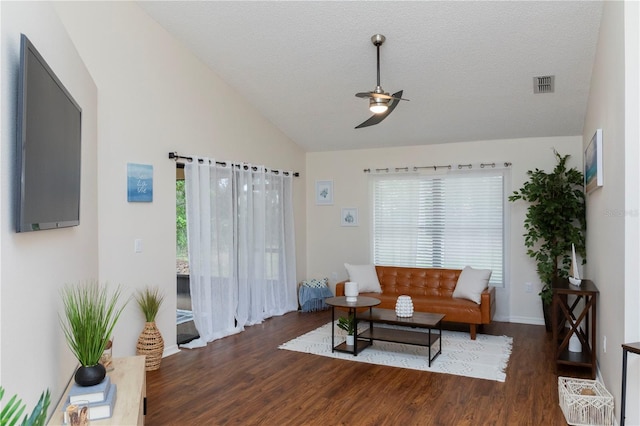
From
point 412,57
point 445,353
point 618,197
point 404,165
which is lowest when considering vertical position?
point 445,353

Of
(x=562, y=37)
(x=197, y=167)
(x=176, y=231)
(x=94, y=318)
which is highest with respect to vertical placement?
(x=562, y=37)

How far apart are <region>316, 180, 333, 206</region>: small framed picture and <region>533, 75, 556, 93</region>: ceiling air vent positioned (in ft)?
11.3

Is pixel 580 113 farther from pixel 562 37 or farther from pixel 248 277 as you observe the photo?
pixel 248 277

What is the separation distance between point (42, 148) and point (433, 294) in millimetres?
5102

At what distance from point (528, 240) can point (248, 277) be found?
3.72m

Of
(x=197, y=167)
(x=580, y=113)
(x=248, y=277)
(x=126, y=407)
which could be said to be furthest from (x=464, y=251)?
(x=126, y=407)

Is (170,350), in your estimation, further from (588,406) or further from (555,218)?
(555,218)

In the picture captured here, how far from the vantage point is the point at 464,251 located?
21.4ft

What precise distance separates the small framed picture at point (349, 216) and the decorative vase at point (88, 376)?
5.21m

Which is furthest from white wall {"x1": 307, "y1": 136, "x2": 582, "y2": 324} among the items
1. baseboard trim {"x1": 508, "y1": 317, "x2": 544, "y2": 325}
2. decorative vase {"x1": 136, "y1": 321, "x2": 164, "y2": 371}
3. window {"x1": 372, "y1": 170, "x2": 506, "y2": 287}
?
decorative vase {"x1": 136, "y1": 321, "x2": 164, "y2": 371}

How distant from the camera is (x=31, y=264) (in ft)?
6.68

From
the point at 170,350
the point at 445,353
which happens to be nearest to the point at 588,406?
the point at 445,353

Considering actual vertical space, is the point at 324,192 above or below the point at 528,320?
above

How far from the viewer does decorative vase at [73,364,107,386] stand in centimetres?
239
